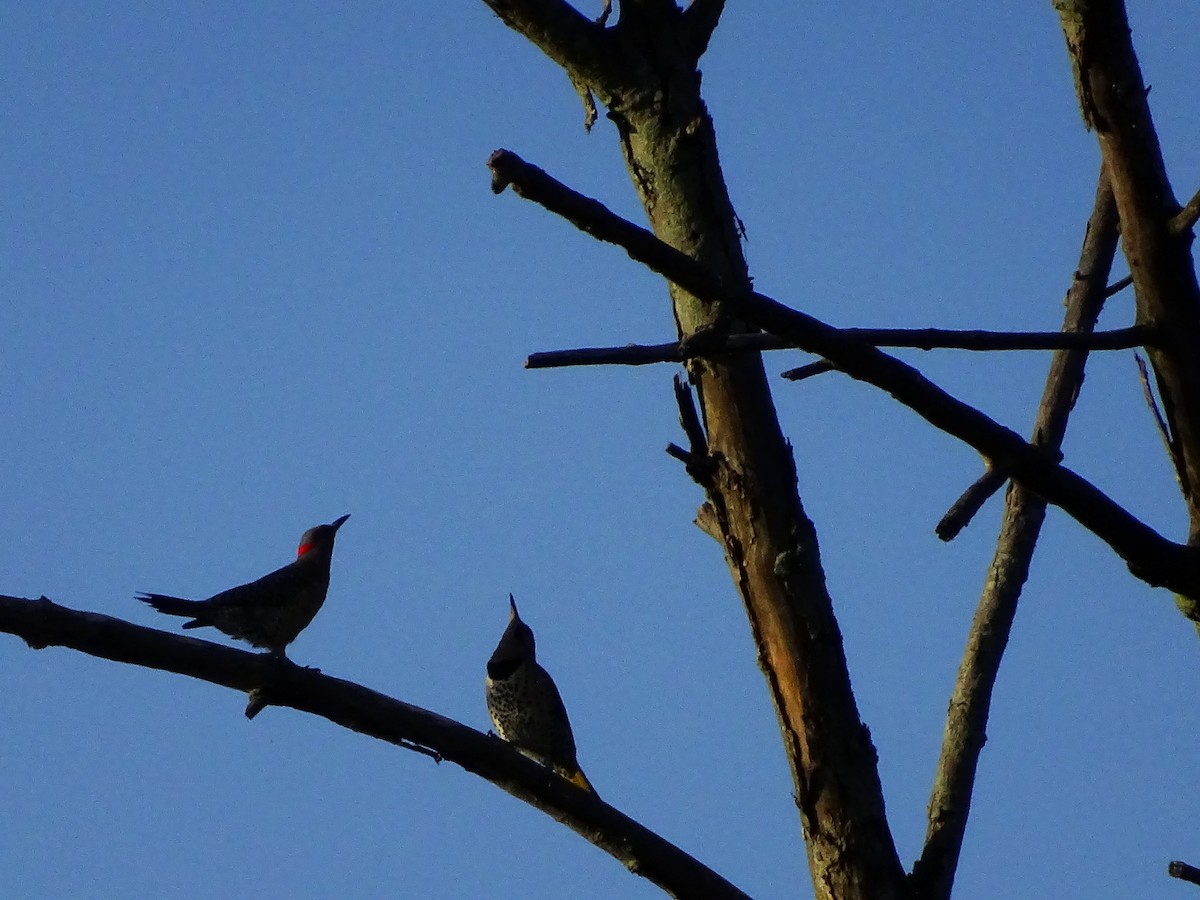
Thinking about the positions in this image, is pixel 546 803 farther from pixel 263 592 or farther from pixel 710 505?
pixel 263 592

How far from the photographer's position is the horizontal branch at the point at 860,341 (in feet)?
7.61

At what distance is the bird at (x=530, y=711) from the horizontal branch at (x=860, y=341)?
505cm

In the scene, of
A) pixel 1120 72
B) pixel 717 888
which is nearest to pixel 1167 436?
pixel 1120 72

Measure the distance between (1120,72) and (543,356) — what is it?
1125 millimetres

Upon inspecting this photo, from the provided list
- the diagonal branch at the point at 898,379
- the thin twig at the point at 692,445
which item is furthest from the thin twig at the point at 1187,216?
the thin twig at the point at 692,445

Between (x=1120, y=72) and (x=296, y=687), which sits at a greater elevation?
(x=1120, y=72)

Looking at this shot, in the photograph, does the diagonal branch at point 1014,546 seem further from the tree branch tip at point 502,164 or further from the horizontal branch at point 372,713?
the tree branch tip at point 502,164

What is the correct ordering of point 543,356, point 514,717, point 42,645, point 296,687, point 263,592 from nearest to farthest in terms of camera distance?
point 543,356 < point 42,645 < point 296,687 < point 263,592 < point 514,717

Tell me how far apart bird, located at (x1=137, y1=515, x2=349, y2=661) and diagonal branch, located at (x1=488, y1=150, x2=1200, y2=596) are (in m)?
4.19

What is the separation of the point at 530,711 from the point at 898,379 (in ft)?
17.9

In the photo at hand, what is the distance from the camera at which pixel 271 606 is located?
6641 millimetres

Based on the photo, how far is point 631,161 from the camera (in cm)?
375

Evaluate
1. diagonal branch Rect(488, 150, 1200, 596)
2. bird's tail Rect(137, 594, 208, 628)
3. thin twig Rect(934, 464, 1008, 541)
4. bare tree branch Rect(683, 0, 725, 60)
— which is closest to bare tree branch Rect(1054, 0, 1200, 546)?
diagonal branch Rect(488, 150, 1200, 596)

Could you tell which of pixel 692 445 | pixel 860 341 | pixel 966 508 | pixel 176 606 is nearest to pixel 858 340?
pixel 860 341
